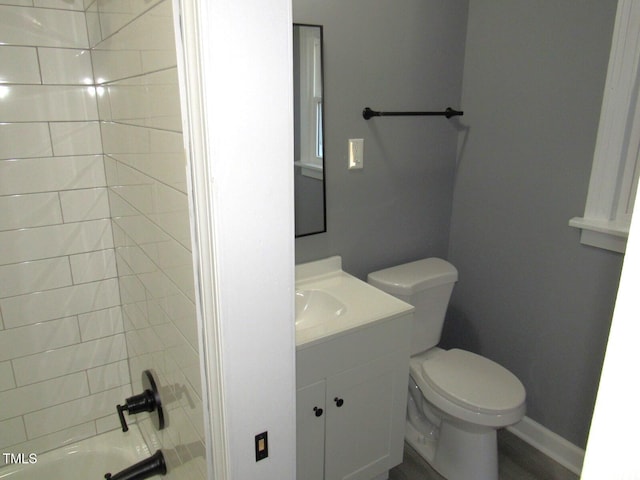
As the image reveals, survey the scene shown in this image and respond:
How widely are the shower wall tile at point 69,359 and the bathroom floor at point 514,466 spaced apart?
1.28m

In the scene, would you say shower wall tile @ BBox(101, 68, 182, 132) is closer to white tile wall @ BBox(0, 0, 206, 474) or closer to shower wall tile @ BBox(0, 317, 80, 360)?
white tile wall @ BBox(0, 0, 206, 474)

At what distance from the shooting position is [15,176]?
4.43 ft

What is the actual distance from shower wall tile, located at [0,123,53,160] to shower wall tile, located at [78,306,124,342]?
56 centimetres

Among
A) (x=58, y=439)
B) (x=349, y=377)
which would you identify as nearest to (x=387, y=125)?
(x=349, y=377)

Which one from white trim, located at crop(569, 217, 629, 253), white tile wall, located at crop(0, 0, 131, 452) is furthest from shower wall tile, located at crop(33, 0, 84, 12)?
white trim, located at crop(569, 217, 629, 253)

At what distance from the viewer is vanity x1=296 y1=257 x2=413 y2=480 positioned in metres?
1.48

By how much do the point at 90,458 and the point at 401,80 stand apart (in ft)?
6.33

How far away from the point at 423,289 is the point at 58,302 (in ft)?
4.60

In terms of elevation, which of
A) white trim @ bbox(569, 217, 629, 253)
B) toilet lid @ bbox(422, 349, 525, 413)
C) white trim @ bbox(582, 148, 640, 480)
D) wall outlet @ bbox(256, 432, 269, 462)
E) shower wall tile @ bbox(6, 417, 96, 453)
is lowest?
shower wall tile @ bbox(6, 417, 96, 453)

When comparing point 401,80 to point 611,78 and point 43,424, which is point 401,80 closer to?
point 611,78

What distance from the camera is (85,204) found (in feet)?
4.84

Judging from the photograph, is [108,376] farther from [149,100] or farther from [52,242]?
[149,100]

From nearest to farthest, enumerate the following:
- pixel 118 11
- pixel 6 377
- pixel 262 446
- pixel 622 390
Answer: pixel 622 390 → pixel 262 446 → pixel 118 11 → pixel 6 377

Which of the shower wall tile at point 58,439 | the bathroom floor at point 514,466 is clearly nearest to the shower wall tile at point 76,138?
the shower wall tile at point 58,439
